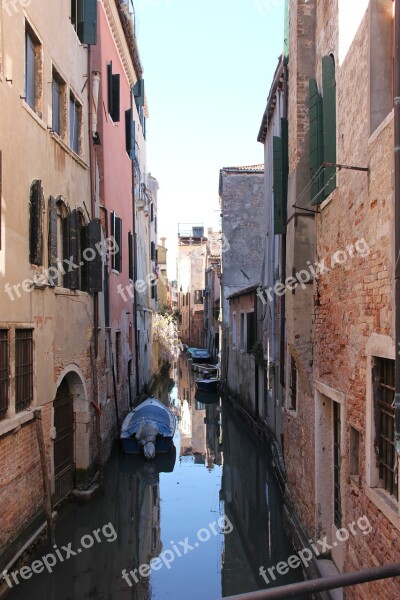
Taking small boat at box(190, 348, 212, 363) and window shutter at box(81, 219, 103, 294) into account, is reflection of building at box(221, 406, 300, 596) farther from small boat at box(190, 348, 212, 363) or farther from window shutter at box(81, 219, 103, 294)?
small boat at box(190, 348, 212, 363)

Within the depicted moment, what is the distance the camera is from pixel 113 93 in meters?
13.9

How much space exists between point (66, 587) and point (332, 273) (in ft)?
16.1

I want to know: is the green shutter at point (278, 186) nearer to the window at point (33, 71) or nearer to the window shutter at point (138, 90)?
the window at point (33, 71)

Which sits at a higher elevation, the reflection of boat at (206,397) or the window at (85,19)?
the window at (85,19)

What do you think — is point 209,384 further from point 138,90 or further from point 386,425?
point 386,425

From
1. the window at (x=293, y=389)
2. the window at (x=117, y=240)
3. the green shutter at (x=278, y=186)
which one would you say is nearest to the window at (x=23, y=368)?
the window at (x=293, y=389)

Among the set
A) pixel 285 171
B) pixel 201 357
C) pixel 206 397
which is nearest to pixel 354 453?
pixel 285 171

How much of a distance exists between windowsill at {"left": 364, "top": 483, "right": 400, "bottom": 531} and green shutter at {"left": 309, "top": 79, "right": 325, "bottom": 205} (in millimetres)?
3338

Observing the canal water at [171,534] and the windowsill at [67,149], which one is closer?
the canal water at [171,534]

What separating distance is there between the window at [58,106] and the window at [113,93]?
159 inches

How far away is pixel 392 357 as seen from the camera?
12.7 ft

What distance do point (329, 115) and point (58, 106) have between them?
4942 mm

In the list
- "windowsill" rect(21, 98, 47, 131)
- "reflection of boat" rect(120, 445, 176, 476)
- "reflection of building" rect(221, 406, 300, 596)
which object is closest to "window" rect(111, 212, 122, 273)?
"reflection of boat" rect(120, 445, 176, 476)

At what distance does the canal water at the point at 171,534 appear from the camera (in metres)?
7.22
